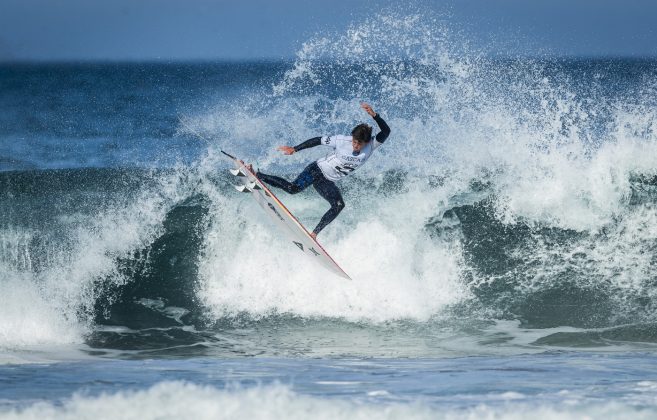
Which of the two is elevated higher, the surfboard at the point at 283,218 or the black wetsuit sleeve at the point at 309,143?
the black wetsuit sleeve at the point at 309,143

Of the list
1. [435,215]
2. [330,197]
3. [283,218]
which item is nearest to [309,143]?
[330,197]

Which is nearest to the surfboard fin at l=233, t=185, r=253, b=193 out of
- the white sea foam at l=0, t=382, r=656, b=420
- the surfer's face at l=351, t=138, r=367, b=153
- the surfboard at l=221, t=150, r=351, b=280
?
the surfboard at l=221, t=150, r=351, b=280

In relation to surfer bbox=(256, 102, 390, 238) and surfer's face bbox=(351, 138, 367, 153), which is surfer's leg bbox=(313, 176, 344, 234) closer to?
surfer bbox=(256, 102, 390, 238)

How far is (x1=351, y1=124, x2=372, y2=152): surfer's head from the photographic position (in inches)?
360

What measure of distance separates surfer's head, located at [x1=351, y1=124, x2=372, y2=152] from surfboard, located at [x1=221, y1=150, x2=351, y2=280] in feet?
3.79

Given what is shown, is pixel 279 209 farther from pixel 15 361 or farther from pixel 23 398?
pixel 23 398

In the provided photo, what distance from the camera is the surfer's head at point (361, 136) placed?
9141 millimetres

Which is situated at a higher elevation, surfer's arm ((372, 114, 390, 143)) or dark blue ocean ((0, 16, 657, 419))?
surfer's arm ((372, 114, 390, 143))

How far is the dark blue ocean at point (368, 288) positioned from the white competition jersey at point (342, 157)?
1.88 meters

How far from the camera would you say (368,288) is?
1095cm

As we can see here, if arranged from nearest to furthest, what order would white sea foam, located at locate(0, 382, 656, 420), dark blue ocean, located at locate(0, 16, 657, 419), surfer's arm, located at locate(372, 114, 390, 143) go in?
white sea foam, located at locate(0, 382, 656, 420)
dark blue ocean, located at locate(0, 16, 657, 419)
surfer's arm, located at locate(372, 114, 390, 143)

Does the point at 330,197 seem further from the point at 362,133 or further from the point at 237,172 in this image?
the point at 237,172

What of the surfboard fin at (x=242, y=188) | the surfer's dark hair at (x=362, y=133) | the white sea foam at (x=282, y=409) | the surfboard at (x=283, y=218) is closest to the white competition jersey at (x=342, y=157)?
the surfer's dark hair at (x=362, y=133)

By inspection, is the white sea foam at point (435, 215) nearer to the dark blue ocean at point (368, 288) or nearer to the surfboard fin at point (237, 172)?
the dark blue ocean at point (368, 288)
